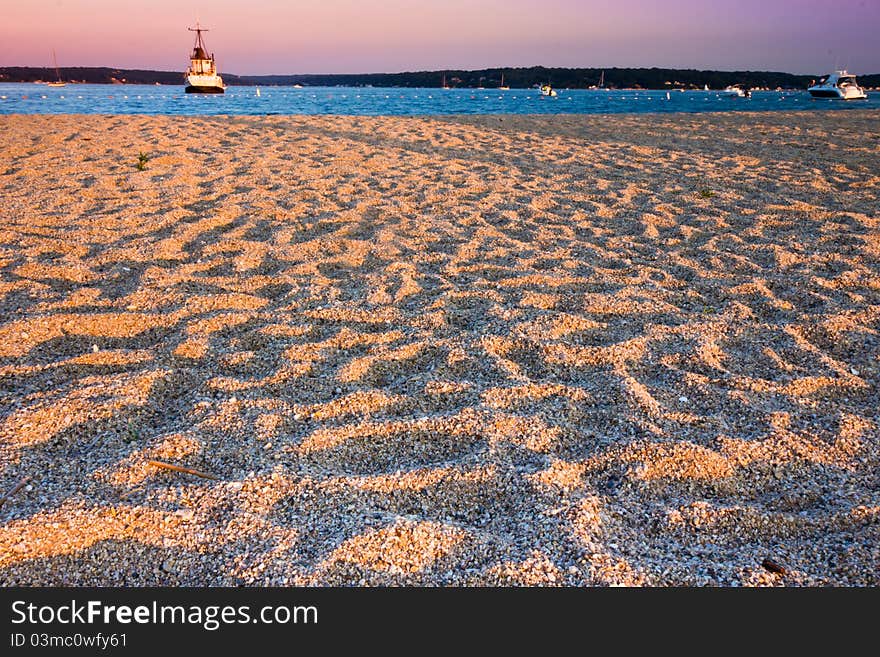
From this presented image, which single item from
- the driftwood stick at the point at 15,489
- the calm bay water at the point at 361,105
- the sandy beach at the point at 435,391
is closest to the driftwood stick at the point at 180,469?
the sandy beach at the point at 435,391

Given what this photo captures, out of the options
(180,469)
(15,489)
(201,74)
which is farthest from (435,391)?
(201,74)

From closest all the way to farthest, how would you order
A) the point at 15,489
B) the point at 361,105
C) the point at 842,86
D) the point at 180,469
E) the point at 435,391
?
the point at 15,489
the point at 180,469
the point at 435,391
the point at 842,86
the point at 361,105

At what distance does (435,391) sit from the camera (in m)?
1.92

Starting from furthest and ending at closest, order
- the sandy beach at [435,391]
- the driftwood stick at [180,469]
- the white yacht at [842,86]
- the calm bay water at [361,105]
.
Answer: the white yacht at [842,86] → the calm bay water at [361,105] → the driftwood stick at [180,469] → the sandy beach at [435,391]

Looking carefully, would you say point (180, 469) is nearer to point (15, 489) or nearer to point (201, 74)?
point (15, 489)

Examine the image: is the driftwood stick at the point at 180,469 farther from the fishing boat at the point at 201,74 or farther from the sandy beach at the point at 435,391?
the fishing boat at the point at 201,74

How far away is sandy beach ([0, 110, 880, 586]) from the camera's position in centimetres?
130

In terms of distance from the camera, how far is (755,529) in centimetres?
140

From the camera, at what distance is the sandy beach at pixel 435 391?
4.27 ft

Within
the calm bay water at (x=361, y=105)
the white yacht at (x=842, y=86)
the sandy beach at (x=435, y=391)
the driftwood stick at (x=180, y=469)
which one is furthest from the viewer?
the white yacht at (x=842, y=86)

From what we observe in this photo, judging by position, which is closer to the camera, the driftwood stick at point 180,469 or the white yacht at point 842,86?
the driftwood stick at point 180,469

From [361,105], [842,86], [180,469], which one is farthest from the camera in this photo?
[361,105]

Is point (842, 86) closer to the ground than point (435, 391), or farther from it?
farther from it

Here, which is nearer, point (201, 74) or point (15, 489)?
point (15, 489)
